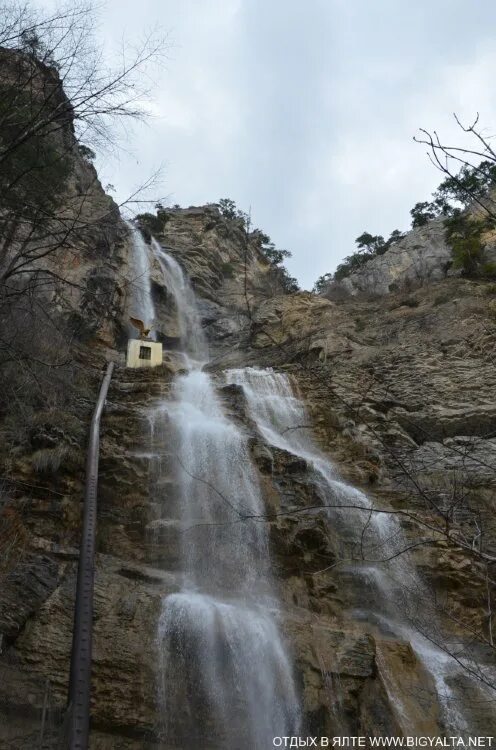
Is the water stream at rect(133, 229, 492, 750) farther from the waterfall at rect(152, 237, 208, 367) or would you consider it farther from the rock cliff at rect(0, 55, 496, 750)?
Result: the waterfall at rect(152, 237, 208, 367)

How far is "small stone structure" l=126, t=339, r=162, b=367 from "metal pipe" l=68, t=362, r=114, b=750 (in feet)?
37.9

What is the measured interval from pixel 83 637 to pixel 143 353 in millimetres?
15479

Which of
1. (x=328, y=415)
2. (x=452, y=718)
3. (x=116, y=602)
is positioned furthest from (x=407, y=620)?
(x=328, y=415)

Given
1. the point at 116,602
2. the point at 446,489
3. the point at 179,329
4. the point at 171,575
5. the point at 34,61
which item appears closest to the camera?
the point at 34,61

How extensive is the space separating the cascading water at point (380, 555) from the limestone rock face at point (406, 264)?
1611 centimetres

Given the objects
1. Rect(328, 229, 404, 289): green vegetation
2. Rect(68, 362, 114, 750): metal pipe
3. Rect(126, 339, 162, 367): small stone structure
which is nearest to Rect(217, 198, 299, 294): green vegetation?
Rect(328, 229, 404, 289): green vegetation

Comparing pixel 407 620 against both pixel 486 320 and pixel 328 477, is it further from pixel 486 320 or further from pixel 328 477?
pixel 486 320

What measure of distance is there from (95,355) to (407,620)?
13.8 m

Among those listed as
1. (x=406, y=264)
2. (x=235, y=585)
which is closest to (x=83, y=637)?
(x=235, y=585)

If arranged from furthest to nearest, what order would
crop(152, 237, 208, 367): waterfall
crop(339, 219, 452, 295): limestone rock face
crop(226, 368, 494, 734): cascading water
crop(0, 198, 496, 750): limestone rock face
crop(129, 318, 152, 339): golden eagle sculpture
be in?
crop(339, 219, 452, 295): limestone rock face, crop(152, 237, 208, 367): waterfall, crop(129, 318, 152, 339): golden eagle sculpture, crop(226, 368, 494, 734): cascading water, crop(0, 198, 496, 750): limestone rock face

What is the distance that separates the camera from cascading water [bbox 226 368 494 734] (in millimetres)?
7102

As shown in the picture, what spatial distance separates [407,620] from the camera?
331 inches

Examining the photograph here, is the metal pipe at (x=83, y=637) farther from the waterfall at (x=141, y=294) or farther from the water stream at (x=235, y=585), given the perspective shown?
the waterfall at (x=141, y=294)

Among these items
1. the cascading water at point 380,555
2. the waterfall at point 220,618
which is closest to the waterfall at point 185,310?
the cascading water at point 380,555
